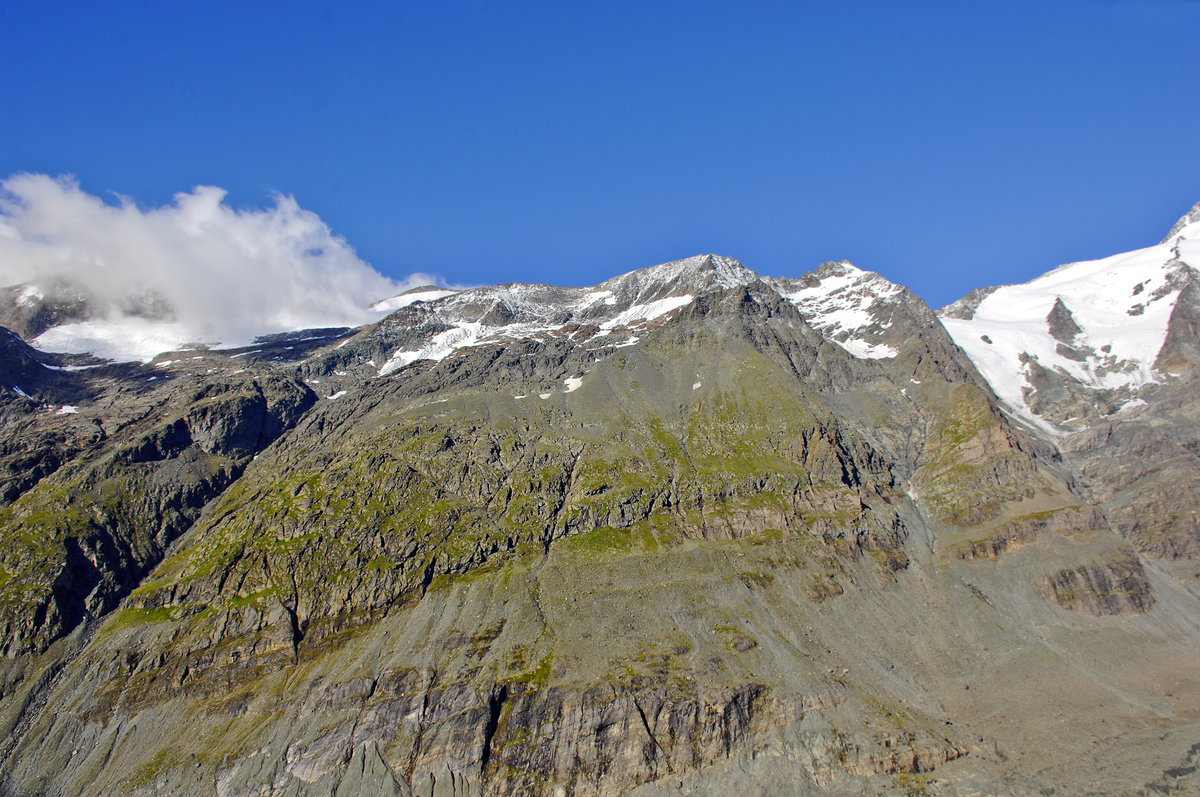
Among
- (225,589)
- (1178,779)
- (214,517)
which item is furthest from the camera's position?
(214,517)

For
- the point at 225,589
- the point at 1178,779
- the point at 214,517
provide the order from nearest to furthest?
the point at 1178,779, the point at 225,589, the point at 214,517

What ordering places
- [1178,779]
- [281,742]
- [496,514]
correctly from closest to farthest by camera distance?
[1178,779] < [281,742] < [496,514]

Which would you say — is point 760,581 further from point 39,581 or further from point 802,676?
point 39,581

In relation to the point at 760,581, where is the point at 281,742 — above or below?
below

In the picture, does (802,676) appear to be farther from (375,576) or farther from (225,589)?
(225,589)

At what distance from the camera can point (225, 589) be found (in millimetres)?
152125

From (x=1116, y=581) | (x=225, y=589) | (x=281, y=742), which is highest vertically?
(x=225, y=589)

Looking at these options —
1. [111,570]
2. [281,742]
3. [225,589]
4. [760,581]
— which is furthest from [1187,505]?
[111,570]

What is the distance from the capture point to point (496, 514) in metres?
173

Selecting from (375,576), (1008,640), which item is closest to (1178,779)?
(1008,640)

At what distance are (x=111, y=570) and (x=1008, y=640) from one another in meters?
209

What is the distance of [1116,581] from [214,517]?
233m

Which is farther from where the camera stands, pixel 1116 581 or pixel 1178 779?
pixel 1116 581

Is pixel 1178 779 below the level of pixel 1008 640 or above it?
below
